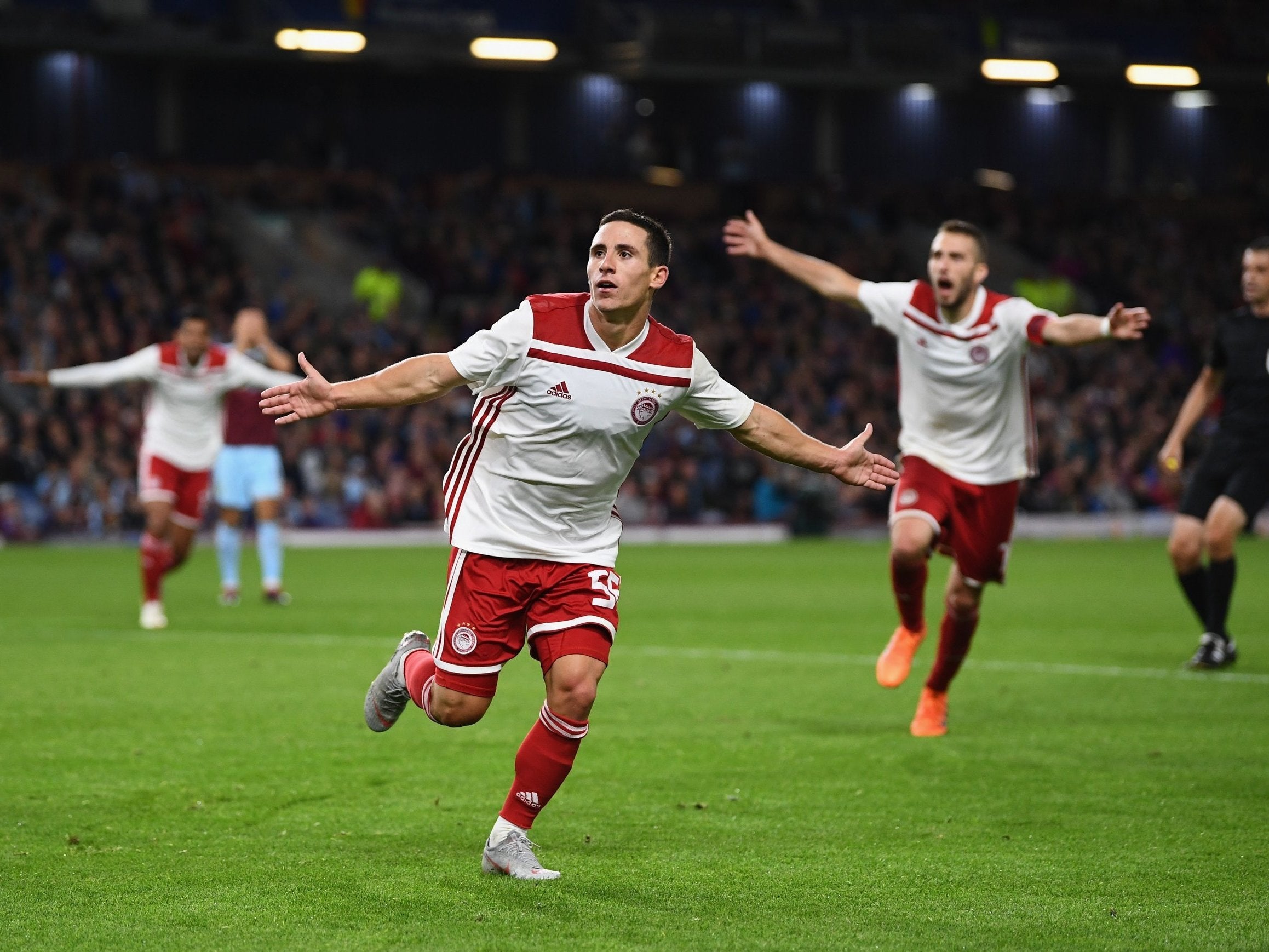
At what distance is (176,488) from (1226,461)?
830 centimetres

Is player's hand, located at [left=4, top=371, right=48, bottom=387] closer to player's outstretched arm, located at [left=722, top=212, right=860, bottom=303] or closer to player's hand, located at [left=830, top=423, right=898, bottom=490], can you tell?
player's outstretched arm, located at [left=722, top=212, right=860, bottom=303]

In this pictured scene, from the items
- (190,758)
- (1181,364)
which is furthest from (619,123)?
(190,758)

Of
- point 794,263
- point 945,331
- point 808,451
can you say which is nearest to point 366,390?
point 808,451

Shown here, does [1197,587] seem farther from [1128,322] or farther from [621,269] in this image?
[621,269]

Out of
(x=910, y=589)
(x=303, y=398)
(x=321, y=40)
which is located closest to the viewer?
(x=303, y=398)

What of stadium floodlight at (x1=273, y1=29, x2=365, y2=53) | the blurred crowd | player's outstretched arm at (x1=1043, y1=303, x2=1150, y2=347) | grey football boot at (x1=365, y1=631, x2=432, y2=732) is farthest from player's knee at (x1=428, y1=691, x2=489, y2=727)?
stadium floodlight at (x1=273, y1=29, x2=365, y2=53)

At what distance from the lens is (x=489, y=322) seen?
31.8 meters

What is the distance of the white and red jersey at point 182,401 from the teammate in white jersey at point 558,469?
27.0 ft

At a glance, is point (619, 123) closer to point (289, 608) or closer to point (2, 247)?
point (2, 247)

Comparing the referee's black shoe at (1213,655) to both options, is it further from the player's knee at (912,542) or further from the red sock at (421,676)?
the red sock at (421,676)

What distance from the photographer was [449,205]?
118ft

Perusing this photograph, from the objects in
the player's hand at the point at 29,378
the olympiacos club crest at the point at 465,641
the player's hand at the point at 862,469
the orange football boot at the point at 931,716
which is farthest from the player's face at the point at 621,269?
the player's hand at the point at 29,378

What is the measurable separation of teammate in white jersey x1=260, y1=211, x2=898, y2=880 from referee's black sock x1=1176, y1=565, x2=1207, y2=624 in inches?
243

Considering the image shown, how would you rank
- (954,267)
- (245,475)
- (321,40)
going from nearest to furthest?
1. (954,267)
2. (245,475)
3. (321,40)
